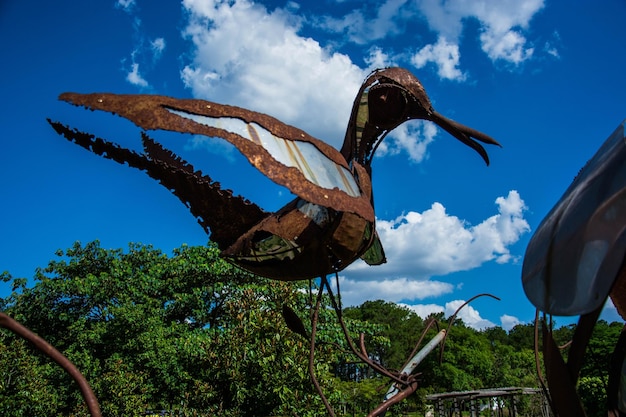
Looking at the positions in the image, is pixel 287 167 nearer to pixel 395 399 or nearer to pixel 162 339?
pixel 395 399

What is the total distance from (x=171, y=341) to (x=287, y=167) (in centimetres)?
1212

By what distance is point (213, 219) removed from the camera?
2283 mm

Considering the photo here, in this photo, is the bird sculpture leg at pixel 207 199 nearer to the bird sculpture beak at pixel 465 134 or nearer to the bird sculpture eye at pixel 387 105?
the bird sculpture eye at pixel 387 105

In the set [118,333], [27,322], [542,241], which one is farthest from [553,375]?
[27,322]

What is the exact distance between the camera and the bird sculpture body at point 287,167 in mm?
1699

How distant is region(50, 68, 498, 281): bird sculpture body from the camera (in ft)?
5.57

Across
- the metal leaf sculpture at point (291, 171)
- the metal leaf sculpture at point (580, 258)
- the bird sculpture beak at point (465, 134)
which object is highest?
the bird sculpture beak at point (465, 134)

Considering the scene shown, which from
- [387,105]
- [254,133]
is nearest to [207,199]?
[254,133]

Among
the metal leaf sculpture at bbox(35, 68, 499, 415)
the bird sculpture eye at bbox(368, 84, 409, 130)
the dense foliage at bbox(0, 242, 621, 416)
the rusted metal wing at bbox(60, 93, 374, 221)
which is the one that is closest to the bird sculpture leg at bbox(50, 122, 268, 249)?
the metal leaf sculpture at bbox(35, 68, 499, 415)

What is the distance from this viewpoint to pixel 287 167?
1.71m

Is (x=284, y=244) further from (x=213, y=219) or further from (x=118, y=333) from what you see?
(x=118, y=333)

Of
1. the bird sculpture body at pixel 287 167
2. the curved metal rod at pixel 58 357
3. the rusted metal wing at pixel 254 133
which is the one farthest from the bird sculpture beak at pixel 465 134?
the curved metal rod at pixel 58 357

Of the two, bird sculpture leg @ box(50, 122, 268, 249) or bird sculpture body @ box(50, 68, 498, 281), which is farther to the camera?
bird sculpture leg @ box(50, 122, 268, 249)

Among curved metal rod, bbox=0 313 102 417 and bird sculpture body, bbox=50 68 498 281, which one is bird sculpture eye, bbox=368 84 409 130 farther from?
curved metal rod, bbox=0 313 102 417
